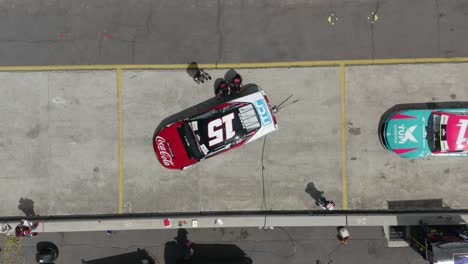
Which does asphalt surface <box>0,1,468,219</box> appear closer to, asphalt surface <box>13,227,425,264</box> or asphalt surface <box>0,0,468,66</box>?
asphalt surface <box>0,0,468,66</box>

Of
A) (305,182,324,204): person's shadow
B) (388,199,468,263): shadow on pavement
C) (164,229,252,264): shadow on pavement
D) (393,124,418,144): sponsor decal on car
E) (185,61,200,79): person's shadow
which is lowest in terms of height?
(164,229,252,264): shadow on pavement

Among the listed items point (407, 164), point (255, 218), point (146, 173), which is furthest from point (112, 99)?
point (407, 164)

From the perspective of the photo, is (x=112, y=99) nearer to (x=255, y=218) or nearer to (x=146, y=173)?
(x=146, y=173)

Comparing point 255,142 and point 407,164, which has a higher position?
point 255,142

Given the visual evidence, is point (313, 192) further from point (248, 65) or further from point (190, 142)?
point (248, 65)

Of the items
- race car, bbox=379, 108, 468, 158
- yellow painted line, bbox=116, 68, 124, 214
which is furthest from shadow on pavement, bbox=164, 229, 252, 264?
race car, bbox=379, 108, 468, 158

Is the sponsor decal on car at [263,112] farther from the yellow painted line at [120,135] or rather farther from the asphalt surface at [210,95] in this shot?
the yellow painted line at [120,135]

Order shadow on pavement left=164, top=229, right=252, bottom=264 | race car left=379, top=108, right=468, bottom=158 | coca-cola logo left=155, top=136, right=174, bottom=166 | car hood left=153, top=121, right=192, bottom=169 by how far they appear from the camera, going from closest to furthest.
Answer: race car left=379, top=108, right=468, bottom=158 → car hood left=153, top=121, right=192, bottom=169 → coca-cola logo left=155, top=136, right=174, bottom=166 → shadow on pavement left=164, top=229, right=252, bottom=264
